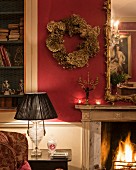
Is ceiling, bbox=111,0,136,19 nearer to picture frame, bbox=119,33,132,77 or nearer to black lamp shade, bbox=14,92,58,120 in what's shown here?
picture frame, bbox=119,33,132,77

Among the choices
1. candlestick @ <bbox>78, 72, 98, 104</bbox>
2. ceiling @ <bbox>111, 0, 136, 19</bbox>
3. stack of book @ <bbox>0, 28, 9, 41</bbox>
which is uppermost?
ceiling @ <bbox>111, 0, 136, 19</bbox>

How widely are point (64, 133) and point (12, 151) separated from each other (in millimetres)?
→ 1221

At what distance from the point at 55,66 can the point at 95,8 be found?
80 centimetres

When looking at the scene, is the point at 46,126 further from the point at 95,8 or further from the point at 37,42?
the point at 95,8

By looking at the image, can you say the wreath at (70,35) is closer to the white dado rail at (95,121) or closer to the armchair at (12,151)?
the white dado rail at (95,121)

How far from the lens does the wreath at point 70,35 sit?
4422 millimetres

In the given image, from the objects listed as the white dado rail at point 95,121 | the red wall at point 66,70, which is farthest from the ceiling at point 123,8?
the white dado rail at point 95,121

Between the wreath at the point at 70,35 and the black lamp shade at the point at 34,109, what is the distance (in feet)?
2.16

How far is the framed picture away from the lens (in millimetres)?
4445

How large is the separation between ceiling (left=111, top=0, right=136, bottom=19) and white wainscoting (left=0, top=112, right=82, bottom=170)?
4.33 feet

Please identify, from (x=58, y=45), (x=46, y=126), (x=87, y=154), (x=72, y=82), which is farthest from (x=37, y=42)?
(x=87, y=154)

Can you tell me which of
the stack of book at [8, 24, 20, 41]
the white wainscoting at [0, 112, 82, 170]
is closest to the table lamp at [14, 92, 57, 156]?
the white wainscoting at [0, 112, 82, 170]

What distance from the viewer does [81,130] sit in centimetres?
448

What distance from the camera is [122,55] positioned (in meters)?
4.46
